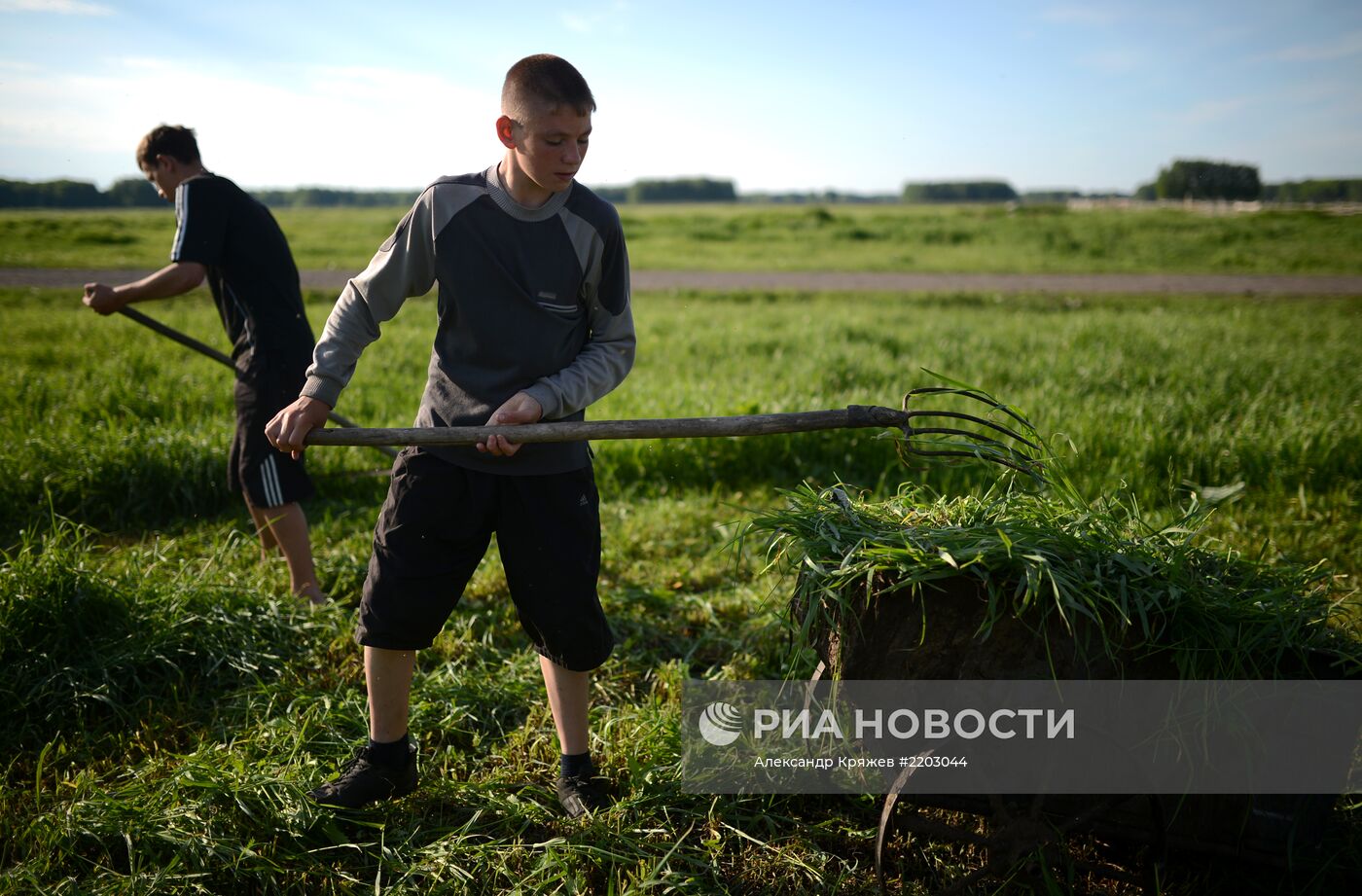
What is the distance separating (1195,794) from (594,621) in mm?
1664

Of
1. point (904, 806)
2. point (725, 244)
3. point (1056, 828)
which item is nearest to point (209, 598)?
point (904, 806)

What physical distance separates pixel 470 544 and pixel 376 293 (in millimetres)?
761

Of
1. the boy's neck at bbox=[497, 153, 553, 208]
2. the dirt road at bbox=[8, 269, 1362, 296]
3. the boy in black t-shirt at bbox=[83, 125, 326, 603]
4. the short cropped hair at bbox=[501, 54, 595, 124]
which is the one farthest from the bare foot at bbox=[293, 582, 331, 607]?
the dirt road at bbox=[8, 269, 1362, 296]

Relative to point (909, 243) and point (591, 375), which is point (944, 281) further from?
point (591, 375)

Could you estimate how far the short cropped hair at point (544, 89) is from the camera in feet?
7.09

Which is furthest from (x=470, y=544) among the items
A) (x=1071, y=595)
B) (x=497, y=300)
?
(x=1071, y=595)

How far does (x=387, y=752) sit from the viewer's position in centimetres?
252

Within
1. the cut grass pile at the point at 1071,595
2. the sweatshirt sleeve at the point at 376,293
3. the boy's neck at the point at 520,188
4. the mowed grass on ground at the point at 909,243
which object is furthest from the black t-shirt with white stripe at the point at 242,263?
the mowed grass on ground at the point at 909,243

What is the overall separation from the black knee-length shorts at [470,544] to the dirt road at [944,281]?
39.8ft

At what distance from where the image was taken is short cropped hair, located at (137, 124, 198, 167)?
3693mm

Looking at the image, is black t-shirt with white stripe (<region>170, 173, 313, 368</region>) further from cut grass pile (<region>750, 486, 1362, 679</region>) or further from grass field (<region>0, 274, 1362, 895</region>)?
cut grass pile (<region>750, 486, 1362, 679</region>)

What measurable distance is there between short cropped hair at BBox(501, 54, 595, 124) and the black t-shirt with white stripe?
6.64 ft

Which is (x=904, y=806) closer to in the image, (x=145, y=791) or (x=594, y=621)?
(x=594, y=621)

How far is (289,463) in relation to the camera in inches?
147
